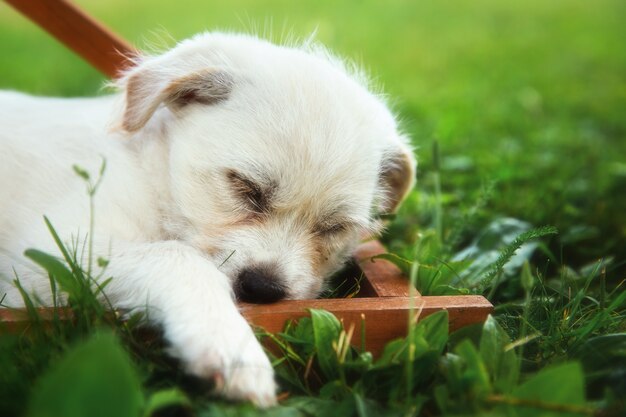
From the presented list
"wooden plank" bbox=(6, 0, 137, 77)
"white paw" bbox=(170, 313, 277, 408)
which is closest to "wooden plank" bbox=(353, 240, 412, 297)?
"white paw" bbox=(170, 313, 277, 408)

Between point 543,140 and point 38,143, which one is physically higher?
point 38,143

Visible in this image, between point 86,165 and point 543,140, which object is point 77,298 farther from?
point 543,140

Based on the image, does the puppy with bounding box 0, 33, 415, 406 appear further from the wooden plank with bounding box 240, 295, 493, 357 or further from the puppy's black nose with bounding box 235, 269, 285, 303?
the wooden plank with bounding box 240, 295, 493, 357

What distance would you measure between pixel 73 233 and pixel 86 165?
46 cm

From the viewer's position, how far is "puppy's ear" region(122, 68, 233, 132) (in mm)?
2988

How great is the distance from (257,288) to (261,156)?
603 mm

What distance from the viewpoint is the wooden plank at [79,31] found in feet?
12.9

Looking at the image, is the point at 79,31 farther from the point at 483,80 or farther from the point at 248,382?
the point at 483,80

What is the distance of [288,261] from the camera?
9.20 ft

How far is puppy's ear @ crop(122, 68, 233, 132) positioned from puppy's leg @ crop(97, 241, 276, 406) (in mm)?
684

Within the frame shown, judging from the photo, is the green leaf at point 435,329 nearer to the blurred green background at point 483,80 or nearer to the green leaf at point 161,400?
the green leaf at point 161,400

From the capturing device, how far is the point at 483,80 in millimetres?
9000

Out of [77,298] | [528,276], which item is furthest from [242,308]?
[528,276]

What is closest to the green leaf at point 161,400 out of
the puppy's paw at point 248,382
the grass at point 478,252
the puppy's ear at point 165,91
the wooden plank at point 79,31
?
the grass at point 478,252
